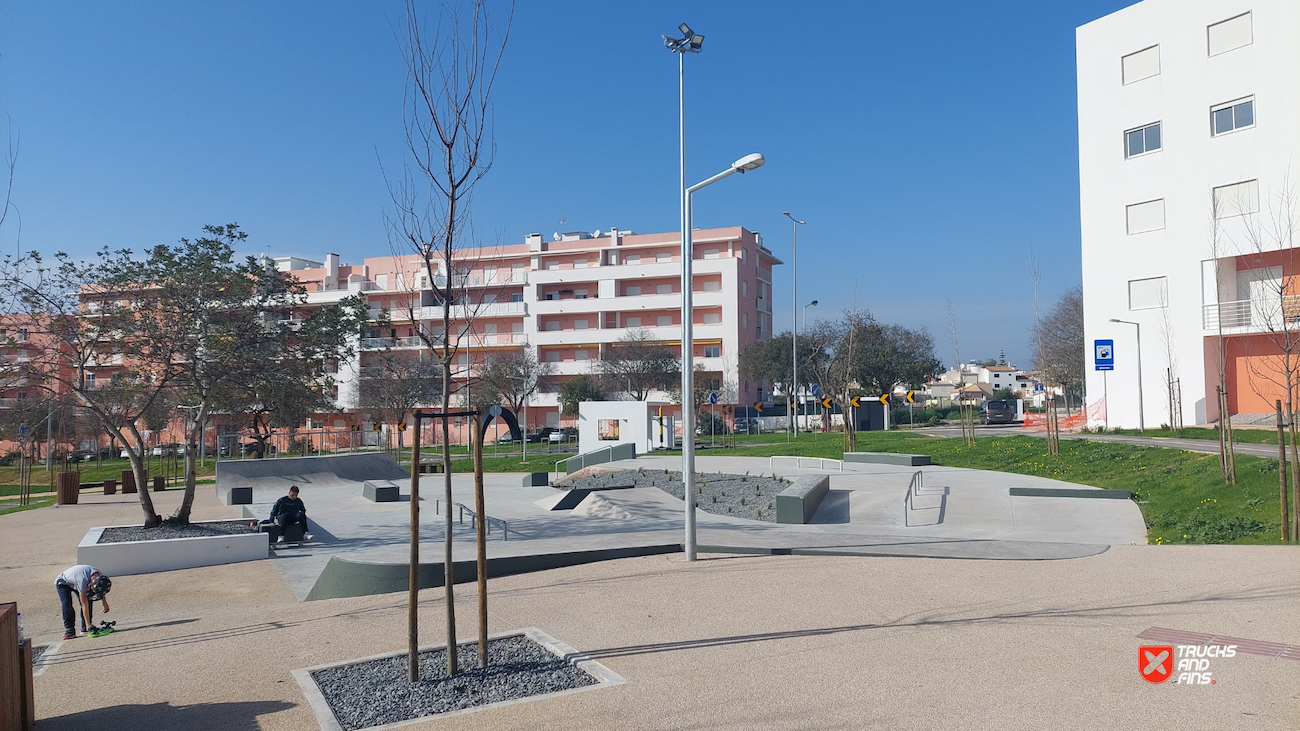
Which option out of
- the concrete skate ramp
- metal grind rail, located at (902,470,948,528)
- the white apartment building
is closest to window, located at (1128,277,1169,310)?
the white apartment building

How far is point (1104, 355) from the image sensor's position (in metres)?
29.9

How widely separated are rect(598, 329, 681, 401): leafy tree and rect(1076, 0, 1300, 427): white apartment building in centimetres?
3202

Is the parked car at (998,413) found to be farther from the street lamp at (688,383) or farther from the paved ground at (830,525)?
the street lamp at (688,383)

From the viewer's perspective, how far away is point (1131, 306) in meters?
30.7

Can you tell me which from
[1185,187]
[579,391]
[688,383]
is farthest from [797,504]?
[579,391]

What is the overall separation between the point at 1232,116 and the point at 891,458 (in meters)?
17.4

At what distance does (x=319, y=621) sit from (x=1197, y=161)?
31699mm

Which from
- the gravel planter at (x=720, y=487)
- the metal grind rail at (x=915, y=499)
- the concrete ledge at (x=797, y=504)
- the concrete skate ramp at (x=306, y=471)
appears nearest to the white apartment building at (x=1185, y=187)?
the metal grind rail at (x=915, y=499)

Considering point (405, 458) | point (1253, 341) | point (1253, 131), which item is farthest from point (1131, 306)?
point (405, 458)

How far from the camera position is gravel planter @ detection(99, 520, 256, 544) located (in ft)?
44.5

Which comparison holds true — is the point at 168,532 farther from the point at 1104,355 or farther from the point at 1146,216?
the point at 1146,216

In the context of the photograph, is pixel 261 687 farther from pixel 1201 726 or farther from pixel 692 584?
pixel 1201 726

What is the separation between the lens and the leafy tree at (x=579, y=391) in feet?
200

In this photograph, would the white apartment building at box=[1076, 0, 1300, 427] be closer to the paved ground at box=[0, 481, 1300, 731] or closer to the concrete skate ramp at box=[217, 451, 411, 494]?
the paved ground at box=[0, 481, 1300, 731]
